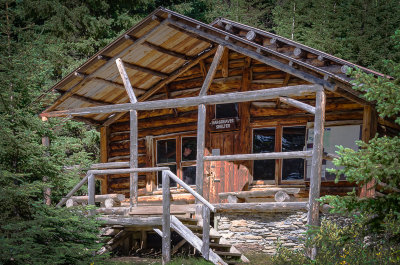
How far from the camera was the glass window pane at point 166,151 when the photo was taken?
16141 mm

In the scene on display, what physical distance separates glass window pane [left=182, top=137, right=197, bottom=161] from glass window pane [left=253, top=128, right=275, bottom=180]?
7.48 feet

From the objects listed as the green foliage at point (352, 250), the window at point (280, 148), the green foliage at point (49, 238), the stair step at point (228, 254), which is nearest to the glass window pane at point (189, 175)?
the window at point (280, 148)

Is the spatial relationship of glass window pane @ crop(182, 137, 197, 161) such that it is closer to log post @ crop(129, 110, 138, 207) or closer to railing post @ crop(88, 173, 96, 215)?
log post @ crop(129, 110, 138, 207)

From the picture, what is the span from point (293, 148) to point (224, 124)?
2.30 meters

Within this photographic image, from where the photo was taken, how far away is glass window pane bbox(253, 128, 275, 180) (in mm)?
14531

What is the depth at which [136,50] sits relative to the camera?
1356 centimetres

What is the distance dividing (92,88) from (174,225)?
5.98 m

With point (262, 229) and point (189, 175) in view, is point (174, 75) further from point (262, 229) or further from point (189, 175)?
point (262, 229)

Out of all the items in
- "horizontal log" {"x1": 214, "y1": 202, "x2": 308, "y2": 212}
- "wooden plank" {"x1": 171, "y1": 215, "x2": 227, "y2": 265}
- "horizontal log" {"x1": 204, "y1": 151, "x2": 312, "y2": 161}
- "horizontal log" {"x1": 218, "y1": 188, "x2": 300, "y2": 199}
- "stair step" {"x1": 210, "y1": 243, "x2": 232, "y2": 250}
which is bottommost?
"stair step" {"x1": 210, "y1": 243, "x2": 232, "y2": 250}

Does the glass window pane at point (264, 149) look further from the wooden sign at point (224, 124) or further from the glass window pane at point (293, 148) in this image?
the wooden sign at point (224, 124)

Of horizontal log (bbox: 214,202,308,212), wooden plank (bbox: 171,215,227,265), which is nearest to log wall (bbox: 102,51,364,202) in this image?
horizontal log (bbox: 214,202,308,212)

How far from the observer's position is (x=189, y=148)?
15984 mm

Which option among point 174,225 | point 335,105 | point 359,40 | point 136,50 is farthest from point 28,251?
point 359,40

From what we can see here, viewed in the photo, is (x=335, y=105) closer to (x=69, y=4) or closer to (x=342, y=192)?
(x=342, y=192)
